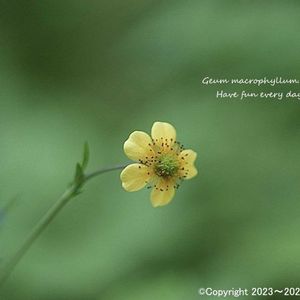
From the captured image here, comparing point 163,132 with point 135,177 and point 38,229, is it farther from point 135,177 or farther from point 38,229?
point 38,229

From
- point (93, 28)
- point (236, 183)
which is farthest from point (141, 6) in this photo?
point (236, 183)

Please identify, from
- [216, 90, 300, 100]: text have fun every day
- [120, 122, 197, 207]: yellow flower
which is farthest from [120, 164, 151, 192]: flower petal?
[216, 90, 300, 100]: text have fun every day

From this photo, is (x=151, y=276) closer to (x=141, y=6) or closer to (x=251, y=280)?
(x=251, y=280)

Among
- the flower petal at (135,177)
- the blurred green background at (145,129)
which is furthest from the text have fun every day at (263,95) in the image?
the flower petal at (135,177)

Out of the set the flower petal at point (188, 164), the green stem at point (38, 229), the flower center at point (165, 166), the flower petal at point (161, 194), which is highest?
the flower petal at point (188, 164)

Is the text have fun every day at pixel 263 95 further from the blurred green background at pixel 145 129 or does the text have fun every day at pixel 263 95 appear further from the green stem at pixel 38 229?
the green stem at pixel 38 229
